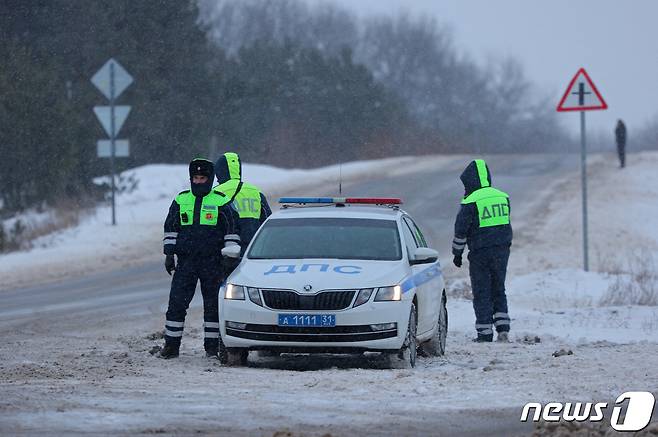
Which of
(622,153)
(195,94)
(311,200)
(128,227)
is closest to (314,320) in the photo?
(311,200)

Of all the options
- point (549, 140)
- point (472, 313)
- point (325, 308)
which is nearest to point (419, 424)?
point (325, 308)

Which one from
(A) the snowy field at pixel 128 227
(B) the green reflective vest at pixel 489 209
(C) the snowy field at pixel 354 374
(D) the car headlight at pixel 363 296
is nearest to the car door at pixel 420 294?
(C) the snowy field at pixel 354 374

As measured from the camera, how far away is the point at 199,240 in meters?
11.6

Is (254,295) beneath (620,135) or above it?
beneath

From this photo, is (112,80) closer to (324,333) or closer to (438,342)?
(438,342)

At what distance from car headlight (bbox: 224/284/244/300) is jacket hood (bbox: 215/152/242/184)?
78.1 inches

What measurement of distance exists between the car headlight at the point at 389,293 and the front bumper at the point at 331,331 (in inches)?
1.7

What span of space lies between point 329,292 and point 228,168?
2539 millimetres

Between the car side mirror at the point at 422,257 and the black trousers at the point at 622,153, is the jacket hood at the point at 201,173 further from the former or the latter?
the black trousers at the point at 622,153

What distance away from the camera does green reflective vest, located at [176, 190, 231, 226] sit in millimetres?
11633

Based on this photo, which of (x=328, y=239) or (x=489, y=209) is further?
(x=489, y=209)

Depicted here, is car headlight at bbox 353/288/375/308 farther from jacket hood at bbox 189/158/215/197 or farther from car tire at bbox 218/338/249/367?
jacket hood at bbox 189/158/215/197

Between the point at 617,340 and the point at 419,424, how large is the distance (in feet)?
20.2

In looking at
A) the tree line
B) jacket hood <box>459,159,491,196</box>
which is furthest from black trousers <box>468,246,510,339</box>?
the tree line
